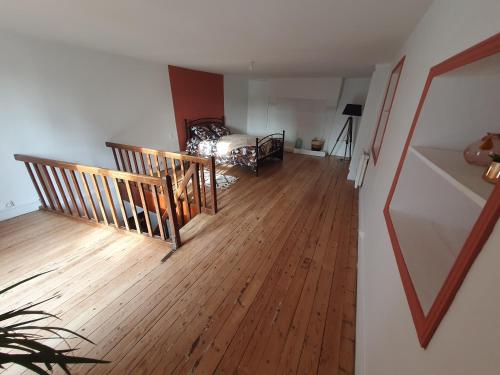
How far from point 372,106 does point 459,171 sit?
11.5 ft

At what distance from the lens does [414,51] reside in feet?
5.37

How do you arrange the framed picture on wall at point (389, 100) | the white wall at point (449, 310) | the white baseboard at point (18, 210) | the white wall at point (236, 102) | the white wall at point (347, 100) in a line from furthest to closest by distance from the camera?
the white wall at point (236, 102)
the white wall at point (347, 100)
the white baseboard at point (18, 210)
the framed picture on wall at point (389, 100)
the white wall at point (449, 310)

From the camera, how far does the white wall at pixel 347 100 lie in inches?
214

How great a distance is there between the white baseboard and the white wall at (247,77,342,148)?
5857 millimetres

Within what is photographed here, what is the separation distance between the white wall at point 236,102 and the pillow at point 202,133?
150 cm

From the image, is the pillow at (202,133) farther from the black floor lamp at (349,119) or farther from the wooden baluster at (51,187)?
the black floor lamp at (349,119)

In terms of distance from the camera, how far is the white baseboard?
2462 millimetres

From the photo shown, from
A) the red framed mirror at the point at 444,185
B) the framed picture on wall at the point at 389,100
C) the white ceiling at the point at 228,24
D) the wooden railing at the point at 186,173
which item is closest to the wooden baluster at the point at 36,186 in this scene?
the wooden railing at the point at 186,173

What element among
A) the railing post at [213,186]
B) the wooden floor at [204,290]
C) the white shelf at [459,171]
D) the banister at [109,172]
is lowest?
the wooden floor at [204,290]

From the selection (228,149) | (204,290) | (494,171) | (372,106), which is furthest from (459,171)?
(228,149)

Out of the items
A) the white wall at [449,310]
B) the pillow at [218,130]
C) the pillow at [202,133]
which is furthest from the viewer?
the pillow at [218,130]

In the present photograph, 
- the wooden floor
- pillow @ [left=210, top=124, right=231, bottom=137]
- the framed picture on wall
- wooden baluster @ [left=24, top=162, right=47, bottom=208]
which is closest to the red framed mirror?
the wooden floor

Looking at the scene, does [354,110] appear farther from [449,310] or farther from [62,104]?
[62,104]

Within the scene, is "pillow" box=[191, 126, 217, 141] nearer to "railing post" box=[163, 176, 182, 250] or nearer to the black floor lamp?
"railing post" box=[163, 176, 182, 250]
